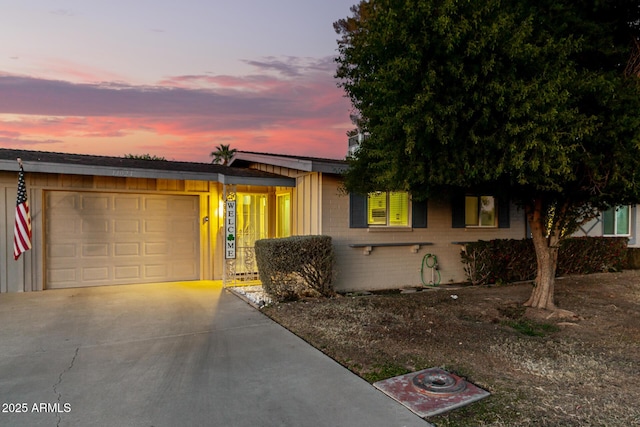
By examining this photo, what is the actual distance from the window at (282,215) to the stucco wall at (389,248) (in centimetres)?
172

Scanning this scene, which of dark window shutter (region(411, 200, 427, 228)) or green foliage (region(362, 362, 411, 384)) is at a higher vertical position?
dark window shutter (region(411, 200, 427, 228))

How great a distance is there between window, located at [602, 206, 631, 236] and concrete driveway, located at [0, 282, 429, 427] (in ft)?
40.7

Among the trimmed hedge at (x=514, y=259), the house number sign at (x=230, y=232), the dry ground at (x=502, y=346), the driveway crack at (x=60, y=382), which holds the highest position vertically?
the house number sign at (x=230, y=232)

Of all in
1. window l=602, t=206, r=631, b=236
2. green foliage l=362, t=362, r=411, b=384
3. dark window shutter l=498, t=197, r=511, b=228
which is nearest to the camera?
green foliage l=362, t=362, r=411, b=384

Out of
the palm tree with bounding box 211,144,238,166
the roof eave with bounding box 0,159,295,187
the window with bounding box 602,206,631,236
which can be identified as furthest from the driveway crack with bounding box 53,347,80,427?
the palm tree with bounding box 211,144,238,166

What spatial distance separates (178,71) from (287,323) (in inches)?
363

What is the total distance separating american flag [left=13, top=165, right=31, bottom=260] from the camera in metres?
6.75

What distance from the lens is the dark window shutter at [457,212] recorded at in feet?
30.2

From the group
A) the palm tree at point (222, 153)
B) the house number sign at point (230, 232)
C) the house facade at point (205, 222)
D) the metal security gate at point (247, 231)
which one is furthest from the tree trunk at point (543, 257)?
the palm tree at point (222, 153)

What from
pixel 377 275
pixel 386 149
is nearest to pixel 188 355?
pixel 386 149

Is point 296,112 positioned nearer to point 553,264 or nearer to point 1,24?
point 1,24

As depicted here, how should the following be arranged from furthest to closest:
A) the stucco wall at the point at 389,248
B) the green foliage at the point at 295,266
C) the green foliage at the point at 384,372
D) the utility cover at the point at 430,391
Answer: the stucco wall at the point at 389,248 < the green foliage at the point at 295,266 < the green foliage at the point at 384,372 < the utility cover at the point at 430,391

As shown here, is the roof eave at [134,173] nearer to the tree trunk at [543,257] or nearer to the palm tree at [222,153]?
the tree trunk at [543,257]

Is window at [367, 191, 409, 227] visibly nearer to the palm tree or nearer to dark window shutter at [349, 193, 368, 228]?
dark window shutter at [349, 193, 368, 228]
